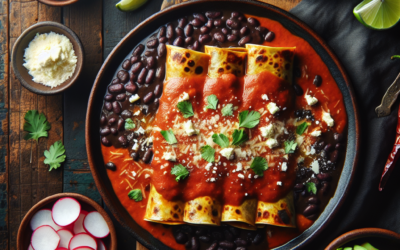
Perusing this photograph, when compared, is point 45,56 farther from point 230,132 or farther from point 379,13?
point 379,13

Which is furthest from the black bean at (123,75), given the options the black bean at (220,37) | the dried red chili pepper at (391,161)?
the dried red chili pepper at (391,161)

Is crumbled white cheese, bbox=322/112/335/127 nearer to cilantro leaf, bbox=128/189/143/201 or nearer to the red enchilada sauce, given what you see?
the red enchilada sauce

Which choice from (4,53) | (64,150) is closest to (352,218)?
(64,150)

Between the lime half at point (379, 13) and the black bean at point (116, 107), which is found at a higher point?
the lime half at point (379, 13)

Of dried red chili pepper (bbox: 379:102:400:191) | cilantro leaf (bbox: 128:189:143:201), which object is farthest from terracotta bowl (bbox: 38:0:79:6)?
dried red chili pepper (bbox: 379:102:400:191)

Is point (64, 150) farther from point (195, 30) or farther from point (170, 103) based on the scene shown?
point (195, 30)

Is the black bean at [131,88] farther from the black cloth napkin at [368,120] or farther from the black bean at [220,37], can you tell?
the black cloth napkin at [368,120]
